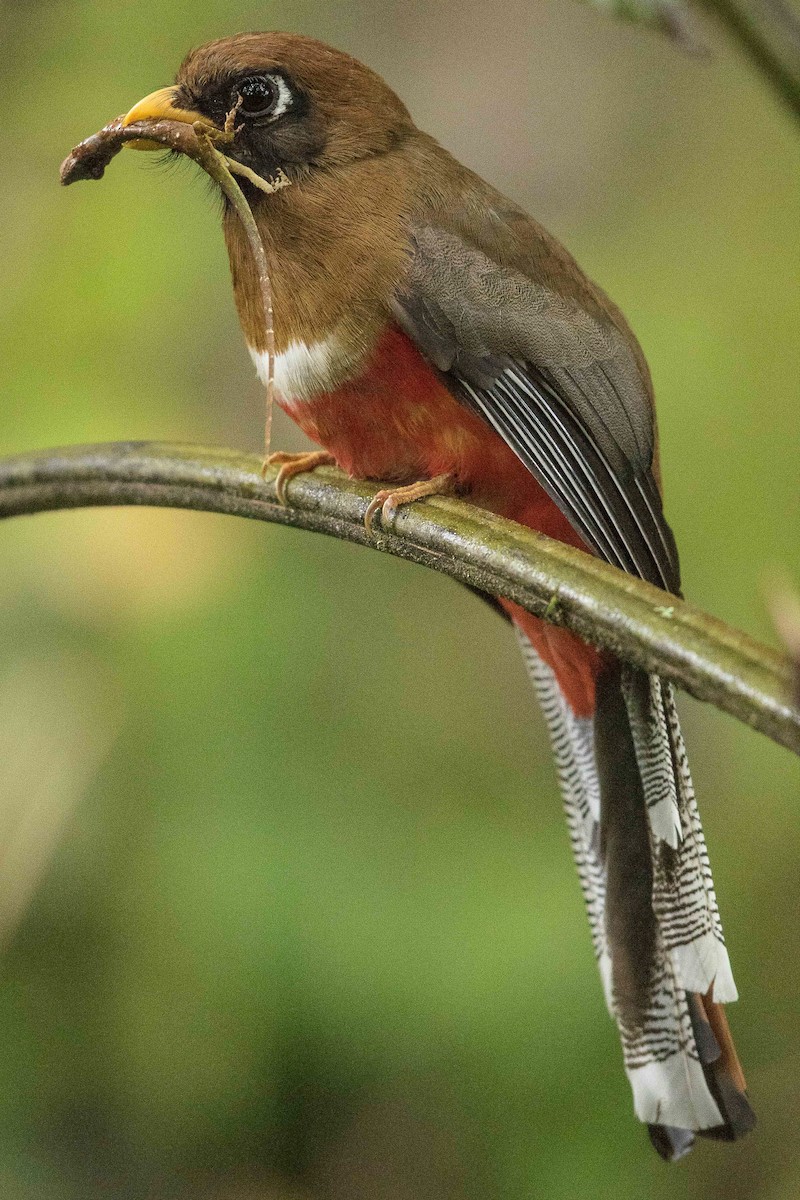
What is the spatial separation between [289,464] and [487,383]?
0.29 m

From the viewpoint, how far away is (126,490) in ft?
5.07

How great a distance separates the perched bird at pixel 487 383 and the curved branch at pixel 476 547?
3.0 inches

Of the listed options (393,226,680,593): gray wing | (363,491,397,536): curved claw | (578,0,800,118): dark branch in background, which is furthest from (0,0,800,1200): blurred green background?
(578,0,800,118): dark branch in background

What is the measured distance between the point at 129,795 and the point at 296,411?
1.57 meters

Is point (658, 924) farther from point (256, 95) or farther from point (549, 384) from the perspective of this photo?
point (256, 95)

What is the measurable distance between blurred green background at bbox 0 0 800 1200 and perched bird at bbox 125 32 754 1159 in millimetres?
1015

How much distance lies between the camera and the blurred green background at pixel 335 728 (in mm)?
2840

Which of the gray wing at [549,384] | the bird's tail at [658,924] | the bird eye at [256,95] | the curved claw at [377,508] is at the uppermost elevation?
the bird eye at [256,95]

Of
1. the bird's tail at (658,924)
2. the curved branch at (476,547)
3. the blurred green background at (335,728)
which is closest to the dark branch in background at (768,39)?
the curved branch at (476,547)

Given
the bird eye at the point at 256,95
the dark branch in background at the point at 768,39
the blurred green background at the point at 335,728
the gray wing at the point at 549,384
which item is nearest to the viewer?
the dark branch in background at the point at 768,39

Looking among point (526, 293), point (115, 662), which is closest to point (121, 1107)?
point (115, 662)

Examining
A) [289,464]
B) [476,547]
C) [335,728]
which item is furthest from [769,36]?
[335,728]

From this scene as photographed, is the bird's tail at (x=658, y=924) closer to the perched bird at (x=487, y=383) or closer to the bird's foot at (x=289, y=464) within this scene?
the perched bird at (x=487, y=383)

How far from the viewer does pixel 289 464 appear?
1.77m
